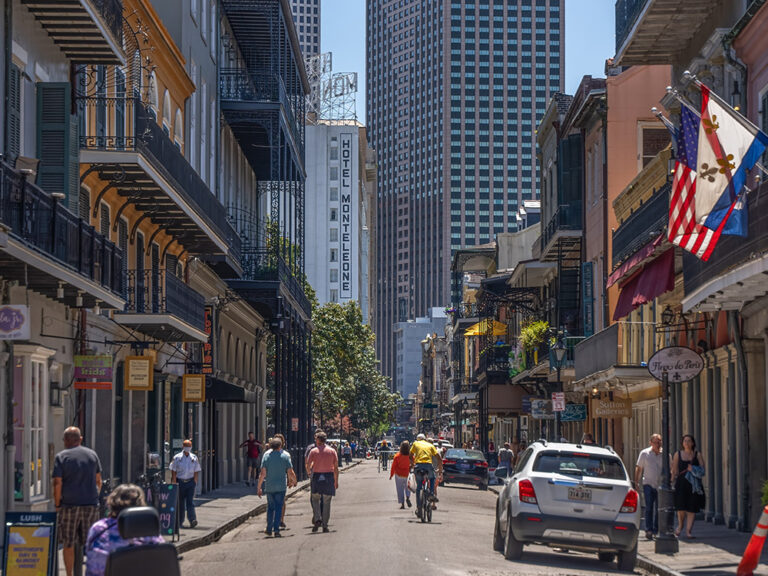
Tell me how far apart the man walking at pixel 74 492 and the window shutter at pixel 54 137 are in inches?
264

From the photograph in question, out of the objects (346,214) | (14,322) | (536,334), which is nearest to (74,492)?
(14,322)

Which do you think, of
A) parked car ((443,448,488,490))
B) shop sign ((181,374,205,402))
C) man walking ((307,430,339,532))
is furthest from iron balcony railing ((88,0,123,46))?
parked car ((443,448,488,490))

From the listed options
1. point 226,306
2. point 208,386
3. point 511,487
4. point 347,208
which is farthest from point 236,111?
point 347,208

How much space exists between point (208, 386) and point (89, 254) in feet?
54.2

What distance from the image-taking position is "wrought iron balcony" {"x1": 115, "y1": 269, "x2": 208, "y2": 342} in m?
27.3

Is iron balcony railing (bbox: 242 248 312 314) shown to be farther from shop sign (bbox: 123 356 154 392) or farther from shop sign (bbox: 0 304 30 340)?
shop sign (bbox: 0 304 30 340)

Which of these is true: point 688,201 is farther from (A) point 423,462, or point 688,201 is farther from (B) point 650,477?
(A) point 423,462

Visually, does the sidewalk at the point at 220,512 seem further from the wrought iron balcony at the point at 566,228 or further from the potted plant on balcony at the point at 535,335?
the wrought iron balcony at the point at 566,228

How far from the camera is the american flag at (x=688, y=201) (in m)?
Answer: 18.5

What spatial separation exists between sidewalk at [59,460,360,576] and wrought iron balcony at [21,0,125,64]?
761cm

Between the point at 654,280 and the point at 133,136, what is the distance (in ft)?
32.8

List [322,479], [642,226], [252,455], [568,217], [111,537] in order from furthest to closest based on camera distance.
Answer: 1. [568,217]
2. [252,455]
3. [642,226]
4. [322,479]
5. [111,537]

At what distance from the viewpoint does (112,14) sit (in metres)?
21.8

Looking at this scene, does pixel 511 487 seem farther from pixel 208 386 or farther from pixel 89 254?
pixel 208 386
